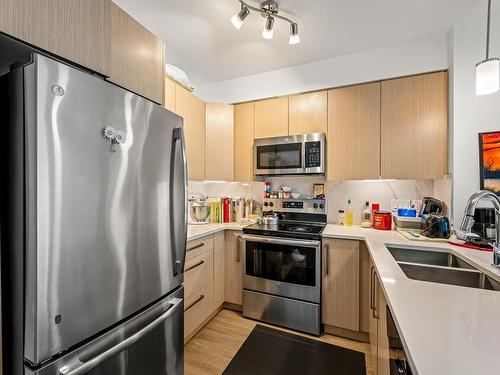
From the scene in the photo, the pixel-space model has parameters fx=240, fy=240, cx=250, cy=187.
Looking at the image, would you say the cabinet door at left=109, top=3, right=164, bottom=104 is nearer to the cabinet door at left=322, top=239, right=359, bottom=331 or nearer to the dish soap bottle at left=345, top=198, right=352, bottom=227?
the cabinet door at left=322, top=239, right=359, bottom=331

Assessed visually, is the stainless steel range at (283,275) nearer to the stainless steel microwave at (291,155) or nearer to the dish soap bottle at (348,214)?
the dish soap bottle at (348,214)

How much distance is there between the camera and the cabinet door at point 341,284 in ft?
6.49

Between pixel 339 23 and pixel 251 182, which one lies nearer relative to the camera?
pixel 339 23

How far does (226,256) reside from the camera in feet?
8.04

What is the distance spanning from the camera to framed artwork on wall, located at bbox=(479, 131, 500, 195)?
1.76 m

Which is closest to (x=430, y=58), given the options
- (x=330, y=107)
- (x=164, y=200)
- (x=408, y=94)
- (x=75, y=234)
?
(x=408, y=94)

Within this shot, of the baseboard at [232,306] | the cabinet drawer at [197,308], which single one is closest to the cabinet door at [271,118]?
the cabinet drawer at [197,308]

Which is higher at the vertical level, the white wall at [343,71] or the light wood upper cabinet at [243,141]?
the white wall at [343,71]

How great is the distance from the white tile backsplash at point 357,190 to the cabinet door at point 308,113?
536 mm

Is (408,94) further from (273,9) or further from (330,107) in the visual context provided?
(273,9)

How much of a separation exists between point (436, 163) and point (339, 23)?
4.55 feet

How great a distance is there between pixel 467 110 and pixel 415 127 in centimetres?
34

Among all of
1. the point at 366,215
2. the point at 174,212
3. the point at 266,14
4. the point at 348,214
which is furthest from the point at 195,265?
the point at 266,14

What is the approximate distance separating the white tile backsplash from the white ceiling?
4.12 ft
